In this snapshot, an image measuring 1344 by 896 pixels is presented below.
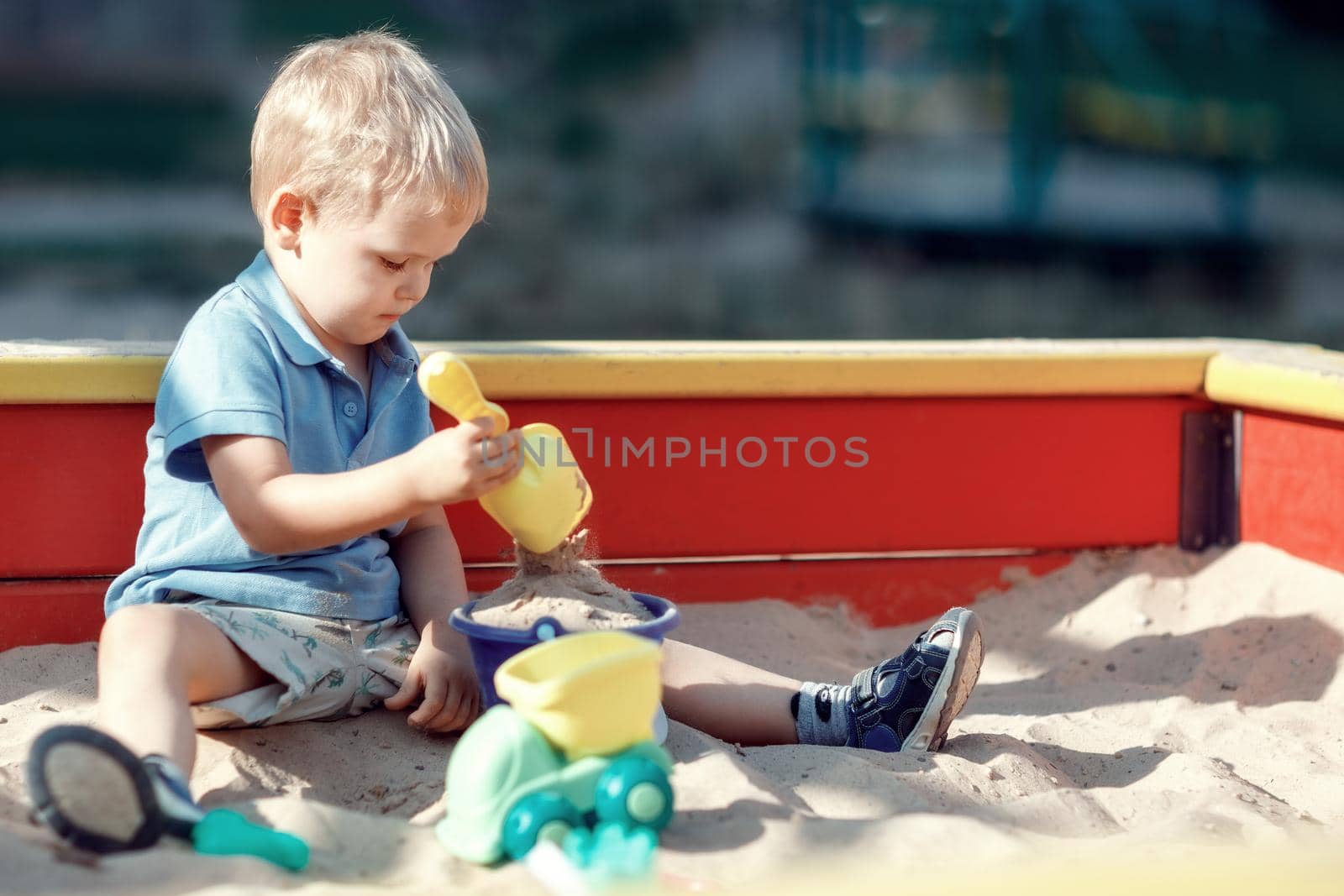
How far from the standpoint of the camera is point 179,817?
1000 millimetres

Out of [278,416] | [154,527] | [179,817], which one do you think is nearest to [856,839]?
[179,817]

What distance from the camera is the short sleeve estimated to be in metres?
1.26

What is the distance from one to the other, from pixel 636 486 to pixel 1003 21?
6209 millimetres

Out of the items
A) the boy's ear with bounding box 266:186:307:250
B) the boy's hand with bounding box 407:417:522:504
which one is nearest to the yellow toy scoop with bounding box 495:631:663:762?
the boy's hand with bounding box 407:417:522:504

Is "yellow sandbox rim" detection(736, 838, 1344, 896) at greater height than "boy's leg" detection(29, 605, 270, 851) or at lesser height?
greater

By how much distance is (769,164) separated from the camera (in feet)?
25.0

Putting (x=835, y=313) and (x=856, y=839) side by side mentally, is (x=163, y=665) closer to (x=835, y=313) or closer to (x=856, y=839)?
(x=856, y=839)

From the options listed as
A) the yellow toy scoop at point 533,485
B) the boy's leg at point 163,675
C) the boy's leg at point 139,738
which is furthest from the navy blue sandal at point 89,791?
the yellow toy scoop at point 533,485

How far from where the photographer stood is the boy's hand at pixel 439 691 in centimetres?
131

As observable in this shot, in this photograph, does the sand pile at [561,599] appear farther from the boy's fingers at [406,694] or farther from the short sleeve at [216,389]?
the short sleeve at [216,389]

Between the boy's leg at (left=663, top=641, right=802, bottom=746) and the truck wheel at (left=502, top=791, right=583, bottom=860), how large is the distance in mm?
418

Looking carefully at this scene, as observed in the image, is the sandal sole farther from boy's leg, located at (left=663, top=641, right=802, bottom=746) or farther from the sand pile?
the sand pile

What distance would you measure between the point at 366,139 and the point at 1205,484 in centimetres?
130

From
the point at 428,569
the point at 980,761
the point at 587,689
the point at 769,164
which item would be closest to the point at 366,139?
the point at 428,569
